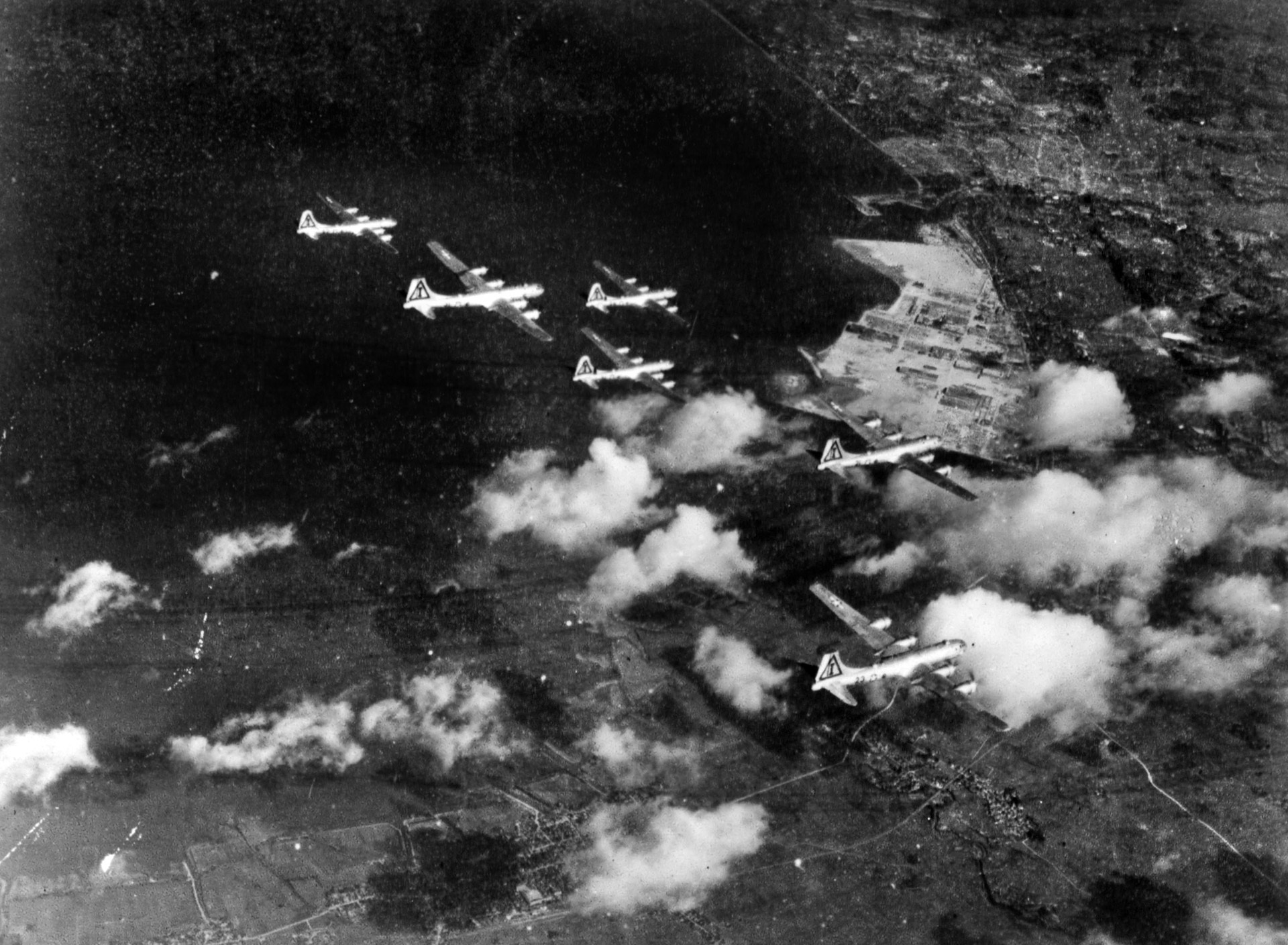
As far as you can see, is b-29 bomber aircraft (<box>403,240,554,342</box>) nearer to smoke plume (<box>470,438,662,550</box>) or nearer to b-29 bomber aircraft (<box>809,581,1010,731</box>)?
smoke plume (<box>470,438,662,550</box>)

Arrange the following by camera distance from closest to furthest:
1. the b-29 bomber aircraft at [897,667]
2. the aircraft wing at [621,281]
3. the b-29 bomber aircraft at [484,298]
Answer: the b-29 bomber aircraft at [897,667] → the b-29 bomber aircraft at [484,298] → the aircraft wing at [621,281]

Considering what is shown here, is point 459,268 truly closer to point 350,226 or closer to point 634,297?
point 350,226

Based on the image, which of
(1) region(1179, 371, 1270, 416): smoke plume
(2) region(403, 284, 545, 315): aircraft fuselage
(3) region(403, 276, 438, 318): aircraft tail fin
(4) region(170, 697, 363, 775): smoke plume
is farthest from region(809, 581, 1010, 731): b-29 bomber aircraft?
(3) region(403, 276, 438, 318): aircraft tail fin

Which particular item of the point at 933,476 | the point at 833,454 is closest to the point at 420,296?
the point at 833,454

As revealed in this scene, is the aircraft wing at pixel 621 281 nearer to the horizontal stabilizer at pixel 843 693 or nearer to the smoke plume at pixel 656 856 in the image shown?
the horizontal stabilizer at pixel 843 693

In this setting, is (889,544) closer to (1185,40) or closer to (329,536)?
(329,536)

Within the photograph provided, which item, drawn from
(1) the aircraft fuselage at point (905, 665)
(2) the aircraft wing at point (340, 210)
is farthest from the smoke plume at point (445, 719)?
(2) the aircraft wing at point (340, 210)

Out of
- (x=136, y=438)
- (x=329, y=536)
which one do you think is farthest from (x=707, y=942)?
(x=136, y=438)

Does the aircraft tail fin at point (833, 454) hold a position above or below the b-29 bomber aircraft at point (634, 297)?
below
